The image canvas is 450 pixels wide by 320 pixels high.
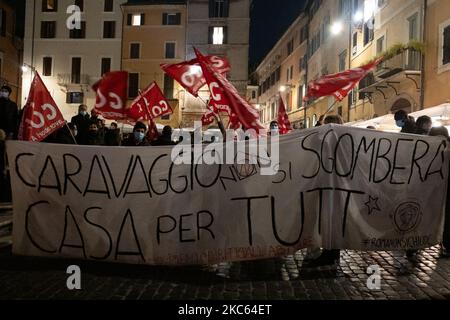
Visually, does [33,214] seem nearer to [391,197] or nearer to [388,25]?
[391,197]

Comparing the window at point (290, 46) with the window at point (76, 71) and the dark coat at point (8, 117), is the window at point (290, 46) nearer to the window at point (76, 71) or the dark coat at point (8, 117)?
the window at point (76, 71)

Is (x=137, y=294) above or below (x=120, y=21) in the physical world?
below

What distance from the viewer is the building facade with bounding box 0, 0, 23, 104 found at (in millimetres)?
39156

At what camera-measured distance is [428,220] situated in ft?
19.6

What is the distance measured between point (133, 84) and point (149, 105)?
100 feet

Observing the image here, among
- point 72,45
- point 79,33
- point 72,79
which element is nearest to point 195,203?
→ point 72,79

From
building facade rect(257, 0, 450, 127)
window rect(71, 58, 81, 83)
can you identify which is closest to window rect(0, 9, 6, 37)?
window rect(71, 58, 81, 83)

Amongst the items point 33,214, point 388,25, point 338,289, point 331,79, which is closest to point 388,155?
point 338,289

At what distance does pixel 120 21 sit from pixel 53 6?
237 inches

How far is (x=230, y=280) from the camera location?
525 centimetres

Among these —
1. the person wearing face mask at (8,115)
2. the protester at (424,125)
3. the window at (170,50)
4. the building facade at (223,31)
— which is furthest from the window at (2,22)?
the protester at (424,125)

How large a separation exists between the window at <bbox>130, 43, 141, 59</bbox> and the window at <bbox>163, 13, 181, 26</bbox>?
3.00 metres

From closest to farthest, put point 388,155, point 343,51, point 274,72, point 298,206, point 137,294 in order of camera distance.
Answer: point 137,294
point 298,206
point 388,155
point 343,51
point 274,72

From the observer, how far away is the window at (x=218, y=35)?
42156 millimetres
